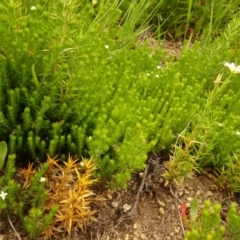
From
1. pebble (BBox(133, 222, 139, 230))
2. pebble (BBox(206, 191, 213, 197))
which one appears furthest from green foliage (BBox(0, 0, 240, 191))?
pebble (BBox(133, 222, 139, 230))

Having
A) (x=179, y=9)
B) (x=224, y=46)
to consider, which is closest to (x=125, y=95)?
(x=224, y=46)

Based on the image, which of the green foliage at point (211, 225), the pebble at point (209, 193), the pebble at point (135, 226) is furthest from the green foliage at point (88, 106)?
the green foliage at point (211, 225)

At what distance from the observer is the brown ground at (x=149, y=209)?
2111 millimetres

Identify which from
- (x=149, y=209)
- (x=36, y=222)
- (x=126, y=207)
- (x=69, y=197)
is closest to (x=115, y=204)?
(x=126, y=207)

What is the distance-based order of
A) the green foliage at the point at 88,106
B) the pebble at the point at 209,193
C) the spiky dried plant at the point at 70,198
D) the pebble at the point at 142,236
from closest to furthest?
1. the spiky dried plant at the point at 70,198
2. the green foliage at the point at 88,106
3. the pebble at the point at 142,236
4. the pebble at the point at 209,193

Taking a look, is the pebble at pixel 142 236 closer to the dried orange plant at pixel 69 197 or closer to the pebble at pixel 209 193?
the dried orange plant at pixel 69 197

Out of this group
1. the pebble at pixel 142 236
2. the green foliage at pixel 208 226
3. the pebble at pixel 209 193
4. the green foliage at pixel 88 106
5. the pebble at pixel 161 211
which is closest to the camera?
the green foliage at pixel 208 226

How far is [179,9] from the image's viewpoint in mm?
3814

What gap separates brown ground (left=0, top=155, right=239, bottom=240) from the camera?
6.93ft

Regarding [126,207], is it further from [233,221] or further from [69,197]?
[233,221]

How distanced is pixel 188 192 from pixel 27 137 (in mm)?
936

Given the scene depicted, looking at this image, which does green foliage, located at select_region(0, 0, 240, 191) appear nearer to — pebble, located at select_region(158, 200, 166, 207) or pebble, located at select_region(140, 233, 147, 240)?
pebble, located at select_region(158, 200, 166, 207)

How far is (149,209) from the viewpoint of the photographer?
90.3 inches

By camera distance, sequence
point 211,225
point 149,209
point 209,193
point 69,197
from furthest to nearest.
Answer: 1. point 209,193
2. point 149,209
3. point 69,197
4. point 211,225
